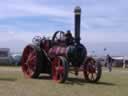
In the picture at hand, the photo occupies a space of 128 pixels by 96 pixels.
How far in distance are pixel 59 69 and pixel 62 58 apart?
499 millimetres

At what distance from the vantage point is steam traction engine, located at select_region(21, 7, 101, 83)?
21156mm

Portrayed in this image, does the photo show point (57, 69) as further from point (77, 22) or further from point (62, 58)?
point (77, 22)

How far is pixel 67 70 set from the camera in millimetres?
20297

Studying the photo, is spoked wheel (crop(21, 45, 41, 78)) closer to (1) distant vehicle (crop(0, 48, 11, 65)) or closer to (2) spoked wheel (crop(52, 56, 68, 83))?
(2) spoked wheel (crop(52, 56, 68, 83))

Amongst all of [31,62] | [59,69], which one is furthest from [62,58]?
[31,62]

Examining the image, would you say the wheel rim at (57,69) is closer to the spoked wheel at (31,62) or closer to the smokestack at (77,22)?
the smokestack at (77,22)

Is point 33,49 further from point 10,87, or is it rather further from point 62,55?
point 10,87

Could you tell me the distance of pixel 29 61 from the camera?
24.3m

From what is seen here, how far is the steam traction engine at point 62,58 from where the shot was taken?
2116 cm

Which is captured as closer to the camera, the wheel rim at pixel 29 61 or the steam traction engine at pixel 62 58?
the steam traction engine at pixel 62 58

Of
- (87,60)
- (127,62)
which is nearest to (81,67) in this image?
(87,60)

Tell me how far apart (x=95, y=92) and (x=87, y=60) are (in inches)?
194

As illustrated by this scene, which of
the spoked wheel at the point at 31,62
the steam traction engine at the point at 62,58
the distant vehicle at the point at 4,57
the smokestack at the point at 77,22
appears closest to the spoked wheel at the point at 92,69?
the steam traction engine at the point at 62,58

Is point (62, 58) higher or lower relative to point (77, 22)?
lower
